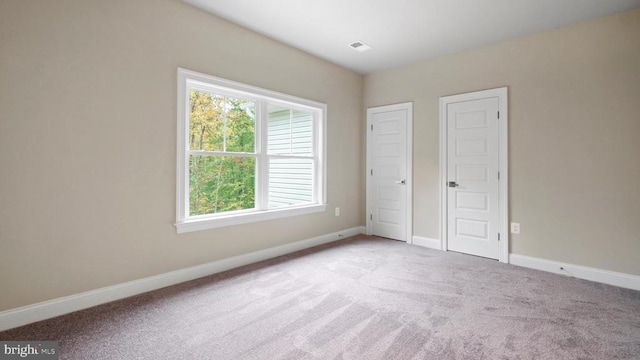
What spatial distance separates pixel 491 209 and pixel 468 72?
5.86ft

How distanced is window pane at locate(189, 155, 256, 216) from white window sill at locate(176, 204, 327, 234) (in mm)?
145

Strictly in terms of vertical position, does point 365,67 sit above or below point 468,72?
above

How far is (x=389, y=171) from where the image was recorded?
480 cm

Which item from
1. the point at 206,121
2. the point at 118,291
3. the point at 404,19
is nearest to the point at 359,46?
the point at 404,19

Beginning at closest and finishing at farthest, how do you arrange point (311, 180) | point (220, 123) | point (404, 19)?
1. point (404, 19)
2. point (220, 123)
3. point (311, 180)

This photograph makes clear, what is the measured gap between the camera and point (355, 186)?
5.06 meters

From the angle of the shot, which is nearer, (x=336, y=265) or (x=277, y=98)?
(x=336, y=265)

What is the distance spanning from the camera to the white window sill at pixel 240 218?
2.98 metres

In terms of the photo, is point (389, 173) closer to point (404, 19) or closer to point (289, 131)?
point (289, 131)

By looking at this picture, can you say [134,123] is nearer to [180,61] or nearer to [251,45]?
[180,61]

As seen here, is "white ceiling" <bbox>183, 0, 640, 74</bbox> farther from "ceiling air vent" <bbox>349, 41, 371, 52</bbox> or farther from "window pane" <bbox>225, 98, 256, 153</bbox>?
"window pane" <bbox>225, 98, 256, 153</bbox>

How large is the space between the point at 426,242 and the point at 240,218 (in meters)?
2.63

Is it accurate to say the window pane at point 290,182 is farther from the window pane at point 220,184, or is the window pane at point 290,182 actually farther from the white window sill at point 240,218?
the window pane at point 220,184

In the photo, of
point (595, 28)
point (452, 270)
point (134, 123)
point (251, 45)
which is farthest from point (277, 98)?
point (595, 28)
